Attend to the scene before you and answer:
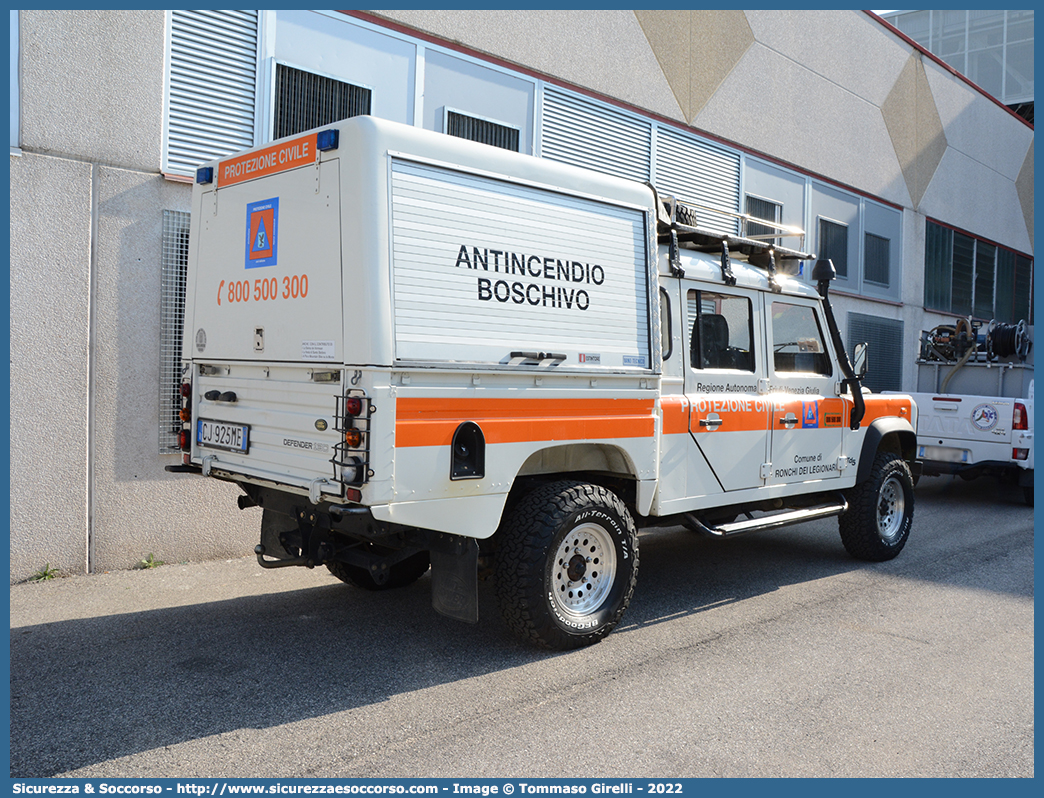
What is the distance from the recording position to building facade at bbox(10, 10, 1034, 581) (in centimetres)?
625

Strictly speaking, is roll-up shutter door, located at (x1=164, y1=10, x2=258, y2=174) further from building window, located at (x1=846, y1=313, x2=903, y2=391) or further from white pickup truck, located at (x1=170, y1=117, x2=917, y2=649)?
building window, located at (x1=846, y1=313, x2=903, y2=391)

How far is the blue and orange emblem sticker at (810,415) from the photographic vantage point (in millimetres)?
6543

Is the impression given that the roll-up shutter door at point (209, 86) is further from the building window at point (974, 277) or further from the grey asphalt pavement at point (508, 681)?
the building window at point (974, 277)

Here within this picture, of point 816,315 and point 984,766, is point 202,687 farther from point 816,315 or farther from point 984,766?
point 816,315

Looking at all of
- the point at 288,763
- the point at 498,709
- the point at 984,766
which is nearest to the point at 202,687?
the point at 288,763

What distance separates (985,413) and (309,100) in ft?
29.7

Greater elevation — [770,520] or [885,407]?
[885,407]

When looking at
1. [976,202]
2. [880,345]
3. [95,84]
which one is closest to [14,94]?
[95,84]

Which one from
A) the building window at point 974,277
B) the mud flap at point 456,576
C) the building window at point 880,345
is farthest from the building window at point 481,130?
the building window at point 974,277

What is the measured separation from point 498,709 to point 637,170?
8646 millimetres

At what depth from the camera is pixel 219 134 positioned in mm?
7289

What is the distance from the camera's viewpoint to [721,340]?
6008mm

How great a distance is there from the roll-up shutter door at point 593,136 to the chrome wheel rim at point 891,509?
17.6 feet

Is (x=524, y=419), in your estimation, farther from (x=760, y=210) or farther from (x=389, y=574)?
(x=760, y=210)
